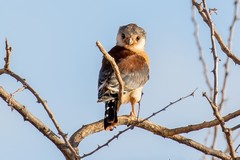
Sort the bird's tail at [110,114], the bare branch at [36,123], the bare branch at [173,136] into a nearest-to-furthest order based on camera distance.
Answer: the bare branch at [36,123]
the bare branch at [173,136]
the bird's tail at [110,114]

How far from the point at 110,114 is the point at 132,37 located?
243cm

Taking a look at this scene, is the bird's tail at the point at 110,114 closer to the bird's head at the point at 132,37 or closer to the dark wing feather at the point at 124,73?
the dark wing feather at the point at 124,73

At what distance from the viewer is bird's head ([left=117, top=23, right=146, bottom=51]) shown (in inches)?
287

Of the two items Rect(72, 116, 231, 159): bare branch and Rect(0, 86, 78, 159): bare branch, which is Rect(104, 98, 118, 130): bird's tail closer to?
Rect(72, 116, 231, 159): bare branch

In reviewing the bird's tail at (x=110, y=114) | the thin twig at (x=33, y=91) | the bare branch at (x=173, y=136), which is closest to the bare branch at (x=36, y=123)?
the thin twig at (x=33, y=91)

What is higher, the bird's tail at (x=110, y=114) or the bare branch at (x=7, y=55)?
the bare branch at (x=7, y=55)

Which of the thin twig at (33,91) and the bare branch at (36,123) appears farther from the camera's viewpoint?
the bare branch at (36,123)

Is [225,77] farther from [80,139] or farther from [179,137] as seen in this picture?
[80,139]

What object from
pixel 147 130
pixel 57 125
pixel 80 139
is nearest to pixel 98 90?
pixel 147 130

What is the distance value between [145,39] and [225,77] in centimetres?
274

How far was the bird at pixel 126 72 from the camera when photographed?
17.4 ft

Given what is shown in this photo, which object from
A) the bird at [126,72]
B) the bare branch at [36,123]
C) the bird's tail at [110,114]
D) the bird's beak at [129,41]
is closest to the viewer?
the bare branch at [36,123]

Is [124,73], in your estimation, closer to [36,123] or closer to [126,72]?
[126,72]

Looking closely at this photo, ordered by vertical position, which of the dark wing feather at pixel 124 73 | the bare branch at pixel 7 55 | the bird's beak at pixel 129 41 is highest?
the bare branch at pixel 7 55
